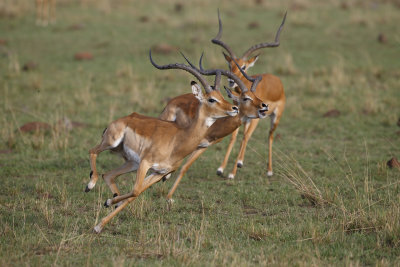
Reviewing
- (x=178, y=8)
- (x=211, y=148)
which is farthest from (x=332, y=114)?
(x=178, y=8)

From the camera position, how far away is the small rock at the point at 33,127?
9562 millimetres

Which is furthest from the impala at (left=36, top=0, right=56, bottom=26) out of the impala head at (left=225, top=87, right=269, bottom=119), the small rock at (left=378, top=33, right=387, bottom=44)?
the impala head at (left=225, top=87, right=269, bottom=119)

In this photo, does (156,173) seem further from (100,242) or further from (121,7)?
(121,7)

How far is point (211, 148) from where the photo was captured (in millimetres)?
9453

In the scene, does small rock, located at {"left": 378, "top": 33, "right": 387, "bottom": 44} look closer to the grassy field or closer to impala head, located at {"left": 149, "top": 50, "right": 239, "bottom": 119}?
the grassy field

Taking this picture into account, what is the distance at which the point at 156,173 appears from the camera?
575 cm

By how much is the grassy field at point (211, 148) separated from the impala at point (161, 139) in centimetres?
50

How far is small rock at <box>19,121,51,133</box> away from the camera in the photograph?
9562 mm

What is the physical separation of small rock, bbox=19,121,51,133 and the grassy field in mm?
89

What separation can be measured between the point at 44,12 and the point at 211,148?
12079 mm

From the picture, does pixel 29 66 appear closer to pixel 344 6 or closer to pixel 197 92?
pixel 197 92

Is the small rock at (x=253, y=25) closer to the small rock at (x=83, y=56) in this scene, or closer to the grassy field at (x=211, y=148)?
the grassy field at (x=211, y=148)

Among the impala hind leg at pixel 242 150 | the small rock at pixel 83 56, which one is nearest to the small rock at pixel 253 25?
the small rock at pixel 83 56

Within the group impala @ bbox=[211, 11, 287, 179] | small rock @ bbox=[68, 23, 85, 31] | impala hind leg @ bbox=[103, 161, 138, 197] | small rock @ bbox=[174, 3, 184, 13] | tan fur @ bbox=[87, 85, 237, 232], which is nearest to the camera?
tan fur @ bbox=[87, 85, 237, 232]
